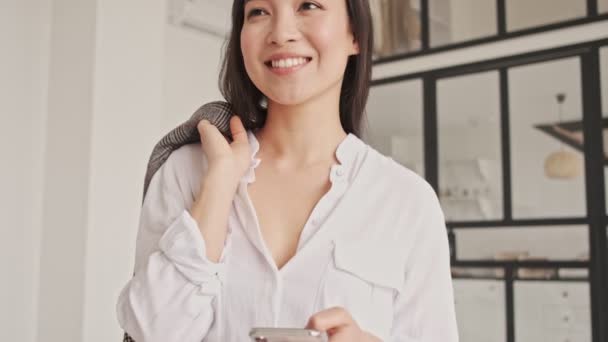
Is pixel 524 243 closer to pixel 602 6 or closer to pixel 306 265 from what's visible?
pixel 602 6

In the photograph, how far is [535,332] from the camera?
11.0ft

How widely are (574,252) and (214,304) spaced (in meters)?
2.86

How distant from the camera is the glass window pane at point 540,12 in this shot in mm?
3369

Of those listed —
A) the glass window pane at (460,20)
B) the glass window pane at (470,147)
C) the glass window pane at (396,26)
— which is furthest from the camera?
the glass window pane at (396,26)

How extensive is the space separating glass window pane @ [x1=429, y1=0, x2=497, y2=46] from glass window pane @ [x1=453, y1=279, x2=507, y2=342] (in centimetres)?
146

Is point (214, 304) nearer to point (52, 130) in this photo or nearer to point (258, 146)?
point (258, 146)

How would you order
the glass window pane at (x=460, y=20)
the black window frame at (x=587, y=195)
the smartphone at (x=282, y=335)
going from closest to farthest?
the smartphone at (x=282, y=335), the black window frame at (x=587, y=195), the glass window pane at (x=460, y=20)

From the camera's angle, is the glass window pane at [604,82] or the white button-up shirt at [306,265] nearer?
the white button-up shirt at [306,265]

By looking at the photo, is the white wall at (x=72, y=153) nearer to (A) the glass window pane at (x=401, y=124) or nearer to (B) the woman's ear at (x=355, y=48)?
(B) the woman's ear at (x=355, y=48)

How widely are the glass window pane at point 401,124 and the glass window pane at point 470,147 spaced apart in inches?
5.9

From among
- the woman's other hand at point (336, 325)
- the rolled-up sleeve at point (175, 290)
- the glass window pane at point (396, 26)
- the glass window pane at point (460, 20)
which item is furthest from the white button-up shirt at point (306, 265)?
the glass window pane at point (396, 26)

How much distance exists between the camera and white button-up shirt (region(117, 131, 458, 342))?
2.62ft

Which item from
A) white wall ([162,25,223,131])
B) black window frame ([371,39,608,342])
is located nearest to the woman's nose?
white wall ([162,25,223,131])

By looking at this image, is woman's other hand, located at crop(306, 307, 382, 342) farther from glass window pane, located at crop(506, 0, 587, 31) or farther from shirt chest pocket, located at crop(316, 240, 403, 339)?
glass window pane, located at crop(506, 0, 587, 31)
